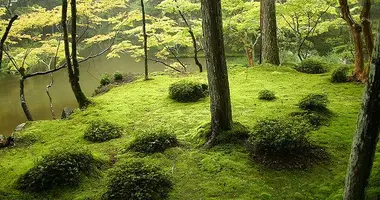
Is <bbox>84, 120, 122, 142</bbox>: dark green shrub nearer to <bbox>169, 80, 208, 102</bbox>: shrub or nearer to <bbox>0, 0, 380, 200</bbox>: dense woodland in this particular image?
<bbox>0, 0, 380, 200</bbox>: dense woodland

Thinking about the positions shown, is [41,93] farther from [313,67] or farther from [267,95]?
[313,67]

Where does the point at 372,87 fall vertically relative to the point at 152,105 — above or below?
above

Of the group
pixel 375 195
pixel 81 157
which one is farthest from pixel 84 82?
pixel 375 195

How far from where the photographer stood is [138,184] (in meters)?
4.49

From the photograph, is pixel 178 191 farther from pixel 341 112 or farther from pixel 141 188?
pixel 341 112

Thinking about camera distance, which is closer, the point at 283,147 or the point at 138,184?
the point at 138,184

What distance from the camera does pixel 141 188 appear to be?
14.5 ft

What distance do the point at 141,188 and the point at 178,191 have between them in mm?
549

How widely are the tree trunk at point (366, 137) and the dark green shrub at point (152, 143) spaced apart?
3.45 metres

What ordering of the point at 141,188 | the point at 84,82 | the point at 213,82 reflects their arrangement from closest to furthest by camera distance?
the point at 141,188, the point at 213,82, the point at 84,82

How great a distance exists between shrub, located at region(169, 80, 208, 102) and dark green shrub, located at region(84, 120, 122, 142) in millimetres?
2512

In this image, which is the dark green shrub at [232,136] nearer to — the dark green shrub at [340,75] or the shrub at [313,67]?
A: the dark green shrub at [340,75]

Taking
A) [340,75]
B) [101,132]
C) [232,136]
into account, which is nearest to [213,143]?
[232,136]

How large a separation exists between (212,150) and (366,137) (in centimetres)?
318
